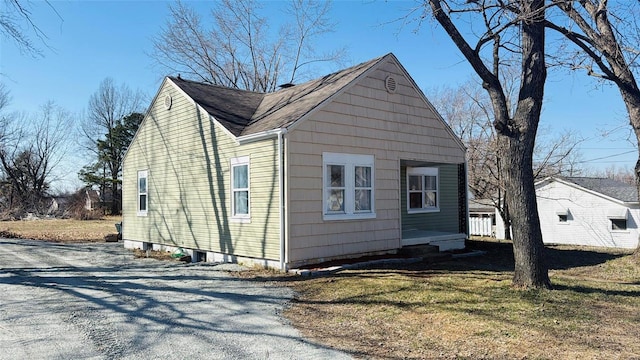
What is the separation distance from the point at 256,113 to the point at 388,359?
9.84 m

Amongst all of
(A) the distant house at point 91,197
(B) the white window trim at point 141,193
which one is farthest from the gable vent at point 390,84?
(A) the distant house at point 91,197

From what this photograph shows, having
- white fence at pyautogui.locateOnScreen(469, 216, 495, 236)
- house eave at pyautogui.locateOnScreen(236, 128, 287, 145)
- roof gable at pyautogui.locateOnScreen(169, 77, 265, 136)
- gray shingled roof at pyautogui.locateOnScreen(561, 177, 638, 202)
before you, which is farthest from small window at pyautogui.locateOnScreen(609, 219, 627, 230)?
house eave at pyautogui.locateOnScreen(236, 128, 287, 145)

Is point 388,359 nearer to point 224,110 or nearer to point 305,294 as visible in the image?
point 305,294

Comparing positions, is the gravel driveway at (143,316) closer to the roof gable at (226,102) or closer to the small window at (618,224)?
the roof gable at (226,102)

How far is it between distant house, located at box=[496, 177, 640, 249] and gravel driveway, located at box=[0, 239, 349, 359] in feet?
68.5

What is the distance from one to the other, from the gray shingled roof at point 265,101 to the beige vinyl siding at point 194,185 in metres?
0.38

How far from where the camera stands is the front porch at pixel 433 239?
12.9 m

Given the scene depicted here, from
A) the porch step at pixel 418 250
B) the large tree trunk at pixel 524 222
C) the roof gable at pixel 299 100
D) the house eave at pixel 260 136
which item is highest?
the roof gable at pixel 299 100

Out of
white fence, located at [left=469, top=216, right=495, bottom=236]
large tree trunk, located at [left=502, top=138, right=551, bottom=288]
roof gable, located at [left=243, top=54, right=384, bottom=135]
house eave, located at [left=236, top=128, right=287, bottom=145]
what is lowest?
white fence, located at [left=469, top=216, right=495, bottom=236]

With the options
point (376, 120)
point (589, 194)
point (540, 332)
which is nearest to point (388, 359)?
point (540, 332)

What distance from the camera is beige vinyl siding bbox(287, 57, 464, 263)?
1026cm

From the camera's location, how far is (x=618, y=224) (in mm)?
25328

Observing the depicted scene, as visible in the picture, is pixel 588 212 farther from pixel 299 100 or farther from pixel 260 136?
pixel 260 136

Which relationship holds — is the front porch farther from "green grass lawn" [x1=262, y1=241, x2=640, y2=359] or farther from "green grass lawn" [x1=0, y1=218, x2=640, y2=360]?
"green grass lawn" [x1=262, y1=241, x2=640, y2=359]
